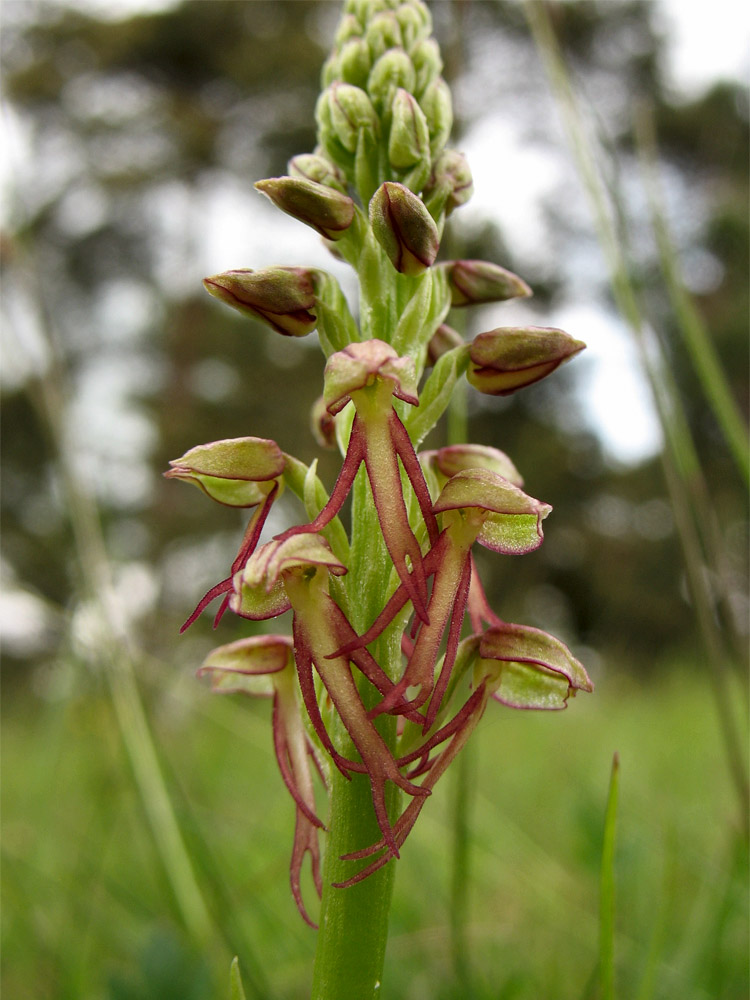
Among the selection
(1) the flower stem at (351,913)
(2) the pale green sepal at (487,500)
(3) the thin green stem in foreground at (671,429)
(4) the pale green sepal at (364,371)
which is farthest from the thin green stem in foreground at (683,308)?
(1) the flower stem at (351,913)

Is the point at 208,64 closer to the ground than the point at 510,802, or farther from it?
farther from it

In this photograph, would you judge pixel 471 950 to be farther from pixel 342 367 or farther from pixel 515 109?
pixel 515 109

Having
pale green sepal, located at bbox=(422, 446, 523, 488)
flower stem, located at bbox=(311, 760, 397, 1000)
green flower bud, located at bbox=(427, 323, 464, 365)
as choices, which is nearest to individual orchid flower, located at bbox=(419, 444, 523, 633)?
pale green sepal, located at bbox=(422, 446, 523, 488)

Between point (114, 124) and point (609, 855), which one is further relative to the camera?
point (114, 124)

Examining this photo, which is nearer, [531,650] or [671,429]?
[531,650]

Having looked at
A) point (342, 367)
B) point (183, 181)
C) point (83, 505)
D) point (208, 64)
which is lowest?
point (83, 505)

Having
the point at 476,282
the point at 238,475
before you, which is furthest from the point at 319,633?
the point at 476,282

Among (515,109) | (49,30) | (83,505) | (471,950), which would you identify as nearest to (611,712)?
(471,950)

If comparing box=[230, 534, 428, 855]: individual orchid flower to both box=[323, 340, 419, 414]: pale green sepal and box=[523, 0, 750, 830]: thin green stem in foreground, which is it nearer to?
box=[323, 340, 419, 414]: pale green sepal

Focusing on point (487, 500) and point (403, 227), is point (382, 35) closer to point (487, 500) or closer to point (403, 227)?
point (403, 227)
